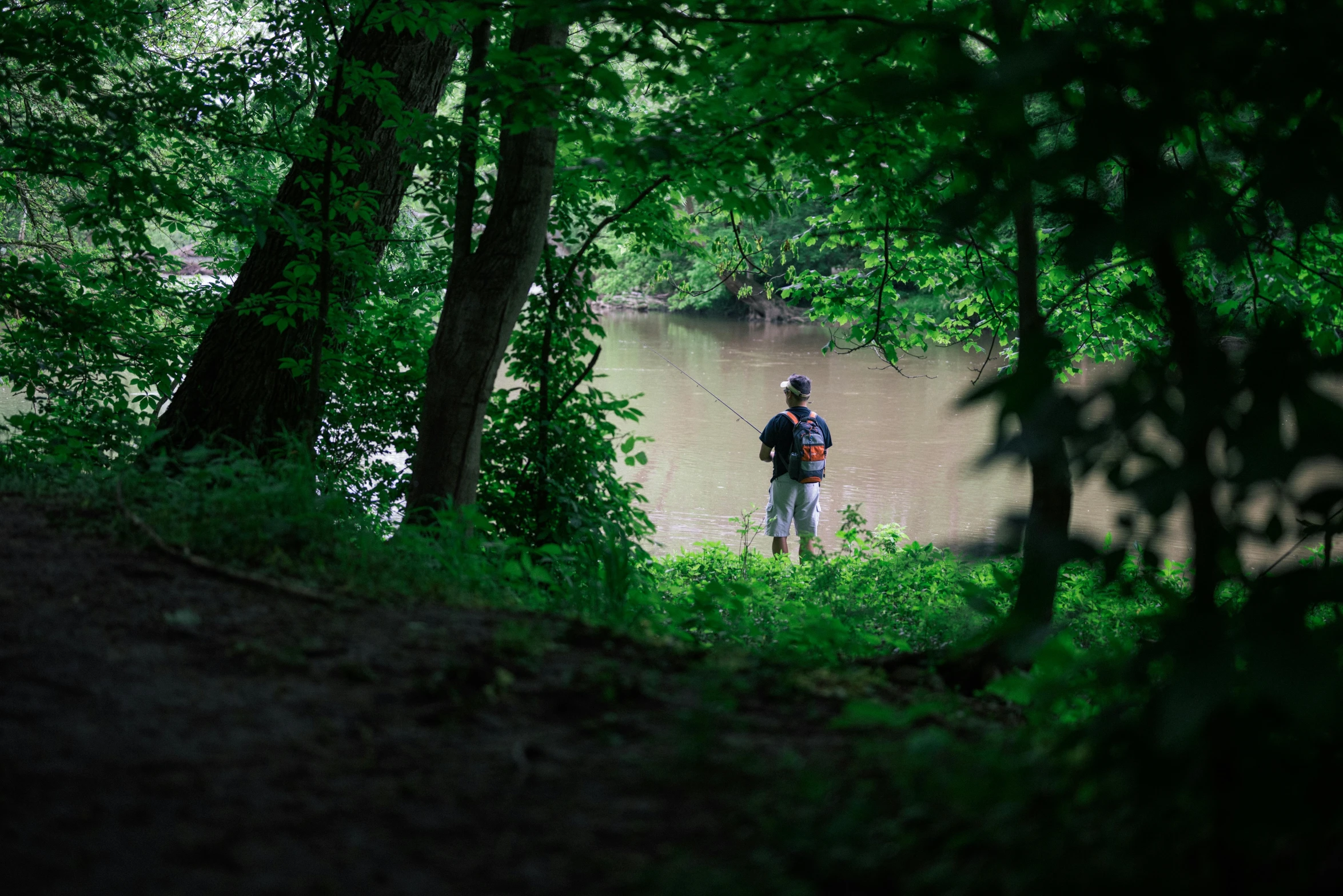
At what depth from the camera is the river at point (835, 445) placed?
1059 centimetres

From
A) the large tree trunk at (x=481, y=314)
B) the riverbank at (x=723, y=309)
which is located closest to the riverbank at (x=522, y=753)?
the large tree trunk at (x=481, y=314)

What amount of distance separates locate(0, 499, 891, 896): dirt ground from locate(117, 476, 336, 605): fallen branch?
4 centimetres

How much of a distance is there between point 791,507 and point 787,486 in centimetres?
22

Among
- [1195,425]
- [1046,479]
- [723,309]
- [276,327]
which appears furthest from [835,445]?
[723,309]

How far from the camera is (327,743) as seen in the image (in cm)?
204

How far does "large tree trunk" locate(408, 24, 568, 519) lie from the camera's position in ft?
16.2

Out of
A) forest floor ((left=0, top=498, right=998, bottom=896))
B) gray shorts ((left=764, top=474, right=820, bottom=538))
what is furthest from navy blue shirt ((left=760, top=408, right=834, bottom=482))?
forest floor ((left=0, top=498, right=998, bottom=896))

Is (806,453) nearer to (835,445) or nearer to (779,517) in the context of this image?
(779,517)

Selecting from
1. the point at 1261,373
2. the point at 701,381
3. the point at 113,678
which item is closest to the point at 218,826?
the point at 113,678

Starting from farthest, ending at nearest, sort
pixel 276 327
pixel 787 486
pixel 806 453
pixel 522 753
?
pixel 787 486
pixel 806 453
pixel 276 327
pixel 522 753

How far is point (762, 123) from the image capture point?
4.16 metres

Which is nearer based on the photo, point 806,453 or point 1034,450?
point 1034,450

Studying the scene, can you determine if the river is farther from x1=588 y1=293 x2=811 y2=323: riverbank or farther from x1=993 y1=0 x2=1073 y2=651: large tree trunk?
x1=588 y1=293 x2=811 y2=323: riverbank

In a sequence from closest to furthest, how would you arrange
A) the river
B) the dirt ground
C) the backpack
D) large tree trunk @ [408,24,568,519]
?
the dirt ground
large tree trunk @ [408,24,568,519]
the backpack
the river
